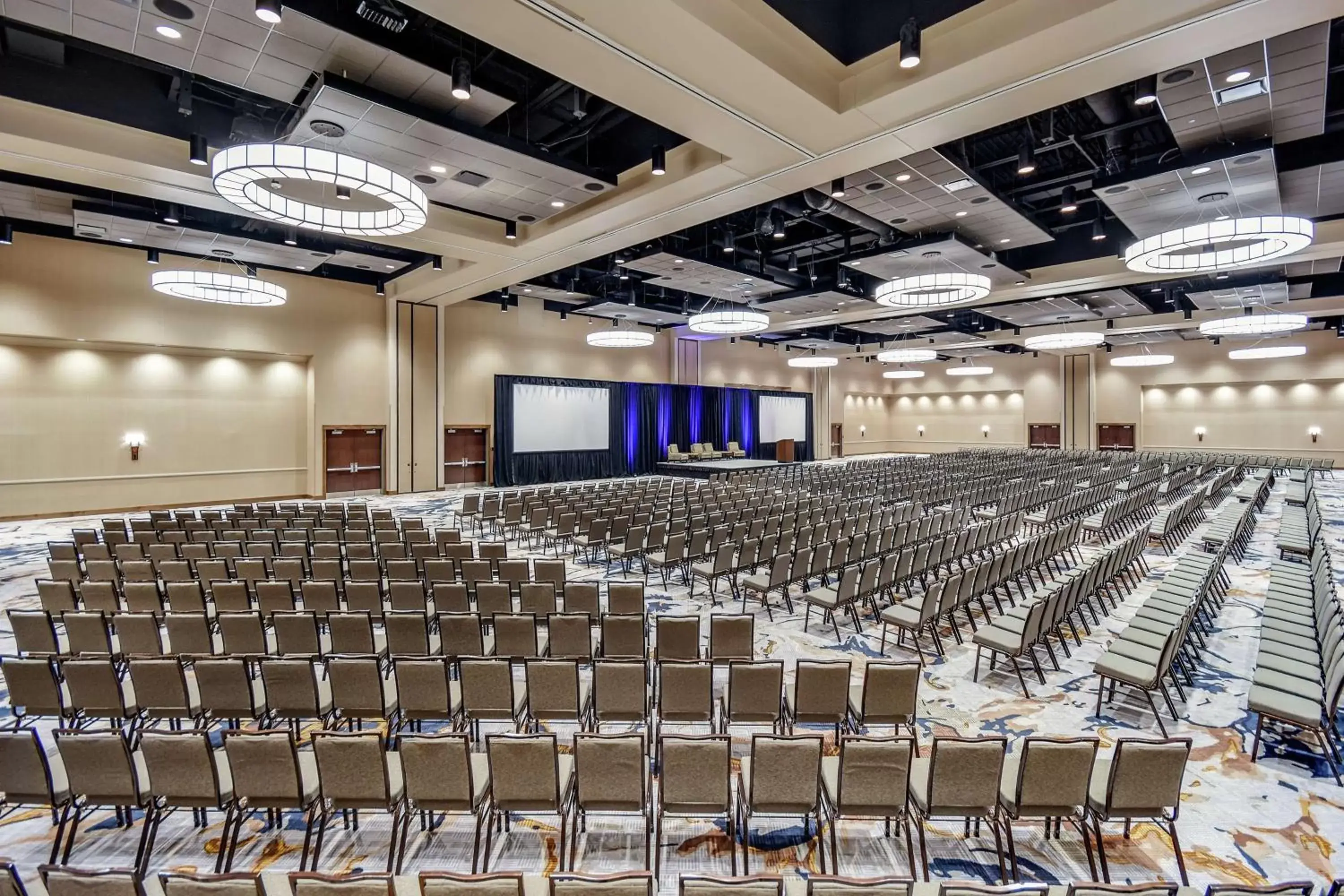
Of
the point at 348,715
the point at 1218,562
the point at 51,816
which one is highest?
the point at 1218,562

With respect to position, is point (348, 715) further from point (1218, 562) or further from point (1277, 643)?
point (1218, 562)

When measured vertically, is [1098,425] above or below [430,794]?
above

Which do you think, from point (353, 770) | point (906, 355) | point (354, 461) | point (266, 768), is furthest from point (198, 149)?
point (906, 355)

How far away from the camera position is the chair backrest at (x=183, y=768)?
2.95 meters

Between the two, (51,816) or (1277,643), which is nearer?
(51,816)

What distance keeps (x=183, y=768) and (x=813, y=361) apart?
25306 millimetres

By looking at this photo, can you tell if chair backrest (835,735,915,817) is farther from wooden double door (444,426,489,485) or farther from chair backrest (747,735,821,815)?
wooden double door (444,426,489,485)

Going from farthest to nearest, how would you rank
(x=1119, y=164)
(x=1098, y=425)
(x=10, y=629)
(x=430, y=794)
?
1. (x=1098, y=425)
2. (x=1119, y=164)
3. (x=10, y=629)
4. (x=430, y=794)

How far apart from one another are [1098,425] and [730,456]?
60.8ft

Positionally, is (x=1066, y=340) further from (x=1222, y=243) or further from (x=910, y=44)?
(x=910, y=44)

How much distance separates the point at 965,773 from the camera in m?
2.99

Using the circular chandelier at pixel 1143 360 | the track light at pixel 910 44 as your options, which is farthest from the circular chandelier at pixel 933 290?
the circular chandelier at pixel 1143 360

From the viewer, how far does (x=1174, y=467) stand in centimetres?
2131

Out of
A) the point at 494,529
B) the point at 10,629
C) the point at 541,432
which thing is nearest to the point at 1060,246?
the point at 494,529
